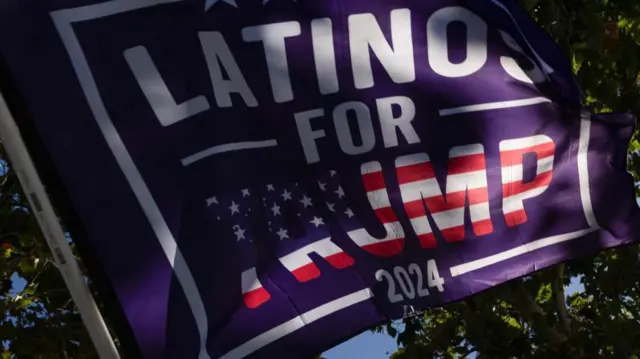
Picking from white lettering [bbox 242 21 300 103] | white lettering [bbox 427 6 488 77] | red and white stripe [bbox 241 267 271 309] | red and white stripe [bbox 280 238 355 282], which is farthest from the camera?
white lettering [bbox 427 6 488 77]

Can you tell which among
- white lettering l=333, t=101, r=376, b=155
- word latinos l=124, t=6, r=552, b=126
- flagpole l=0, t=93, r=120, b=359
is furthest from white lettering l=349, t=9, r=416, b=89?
flagpole l=0, t=93, r=120, b=359

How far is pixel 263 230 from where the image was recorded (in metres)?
3.69

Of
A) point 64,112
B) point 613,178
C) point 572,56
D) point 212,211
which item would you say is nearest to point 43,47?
point 64,112

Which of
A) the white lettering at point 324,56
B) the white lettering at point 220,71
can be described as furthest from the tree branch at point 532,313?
the white lettering at point 220,71

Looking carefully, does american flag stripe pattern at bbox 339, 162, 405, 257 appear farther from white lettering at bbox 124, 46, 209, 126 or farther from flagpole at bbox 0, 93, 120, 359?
flagpole at bbox 0, 93, 120, 359

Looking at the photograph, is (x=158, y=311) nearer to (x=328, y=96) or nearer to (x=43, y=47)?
(x=43, y=47)

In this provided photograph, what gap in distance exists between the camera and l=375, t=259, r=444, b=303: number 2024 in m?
4.00

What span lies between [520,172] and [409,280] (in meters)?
0.94

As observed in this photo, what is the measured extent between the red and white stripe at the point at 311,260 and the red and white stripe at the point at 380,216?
167 mm

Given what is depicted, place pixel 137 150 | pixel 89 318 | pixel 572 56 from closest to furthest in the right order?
pixel 89 318, pixel 137 150, pixel 572 56

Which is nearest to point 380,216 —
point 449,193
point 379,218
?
point 379,218

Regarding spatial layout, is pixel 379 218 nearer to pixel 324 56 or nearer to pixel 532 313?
pixel 324 56

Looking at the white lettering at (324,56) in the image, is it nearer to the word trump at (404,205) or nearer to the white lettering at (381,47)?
the white lettering at (381,47)

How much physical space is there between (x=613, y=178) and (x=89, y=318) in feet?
9.21
